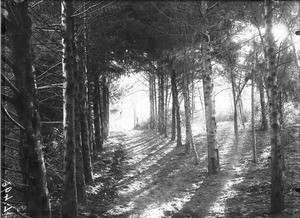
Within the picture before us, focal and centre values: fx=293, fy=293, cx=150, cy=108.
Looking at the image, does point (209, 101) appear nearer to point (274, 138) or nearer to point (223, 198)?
point (223, 198)

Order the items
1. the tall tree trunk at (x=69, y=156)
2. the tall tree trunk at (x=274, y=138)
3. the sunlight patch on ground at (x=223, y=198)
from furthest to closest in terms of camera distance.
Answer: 1. the sunlight patch on ground at (x=223, y=198)
2. the tall tree trunk at (x=274, y=138)
3. the tall tree trunk at (x=69, y=156)

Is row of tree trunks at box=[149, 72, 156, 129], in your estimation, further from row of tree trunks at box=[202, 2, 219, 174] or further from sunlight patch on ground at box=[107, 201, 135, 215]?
sunlight patch on ground at box=[107, 201, 135, 215]

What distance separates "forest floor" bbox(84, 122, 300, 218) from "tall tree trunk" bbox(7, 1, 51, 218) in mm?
3915

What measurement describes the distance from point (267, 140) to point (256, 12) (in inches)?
323

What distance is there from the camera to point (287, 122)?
18375mm

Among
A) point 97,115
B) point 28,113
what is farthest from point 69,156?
point 97,115

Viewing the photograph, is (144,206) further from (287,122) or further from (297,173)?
(287,122)

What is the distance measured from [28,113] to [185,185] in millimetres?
7901

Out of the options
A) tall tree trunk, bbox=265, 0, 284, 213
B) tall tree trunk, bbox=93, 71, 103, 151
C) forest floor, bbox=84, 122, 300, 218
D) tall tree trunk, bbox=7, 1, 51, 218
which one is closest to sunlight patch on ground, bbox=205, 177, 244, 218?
forest floor, bbox=84, 122, 300, 218

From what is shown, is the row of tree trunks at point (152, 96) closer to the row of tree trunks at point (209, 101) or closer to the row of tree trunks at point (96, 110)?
the row of tree trunks at point (96, 110)

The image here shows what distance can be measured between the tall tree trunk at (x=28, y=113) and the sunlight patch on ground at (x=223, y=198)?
498 centimetres

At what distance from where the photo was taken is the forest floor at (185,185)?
764 centimetres

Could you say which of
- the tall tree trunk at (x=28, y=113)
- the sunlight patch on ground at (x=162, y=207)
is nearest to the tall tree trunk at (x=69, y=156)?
the sunlight patch on ground at (x=162, y=207)

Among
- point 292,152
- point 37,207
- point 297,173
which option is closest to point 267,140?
point 292,152
